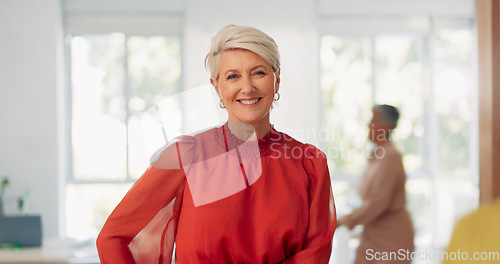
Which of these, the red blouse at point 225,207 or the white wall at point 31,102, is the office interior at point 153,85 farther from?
the red blouse at point 225,207

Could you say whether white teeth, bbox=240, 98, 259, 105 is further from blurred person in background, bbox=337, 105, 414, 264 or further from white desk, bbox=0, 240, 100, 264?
white desk, bbox=0, 240, 100, 264

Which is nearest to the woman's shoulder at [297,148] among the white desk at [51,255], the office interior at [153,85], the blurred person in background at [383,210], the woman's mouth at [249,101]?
the woman's mouth at [249,101]

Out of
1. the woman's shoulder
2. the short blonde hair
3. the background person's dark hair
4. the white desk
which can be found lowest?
the white desk

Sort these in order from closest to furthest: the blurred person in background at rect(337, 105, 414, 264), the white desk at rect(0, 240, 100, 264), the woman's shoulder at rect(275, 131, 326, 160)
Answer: the woman's shoulder at rect(275, 131, 326, 160), the blurred person in background at rect(337, 105, 414, 264), the white desk at rect(0, 240, 100, 264)

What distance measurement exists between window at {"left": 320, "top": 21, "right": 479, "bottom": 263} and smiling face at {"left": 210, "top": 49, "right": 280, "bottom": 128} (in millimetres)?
3453

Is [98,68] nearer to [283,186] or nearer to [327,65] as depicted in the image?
[327,65]

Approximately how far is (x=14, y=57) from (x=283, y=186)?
3.74 m

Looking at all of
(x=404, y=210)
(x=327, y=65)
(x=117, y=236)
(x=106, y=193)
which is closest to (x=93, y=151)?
(x=106, y=193)

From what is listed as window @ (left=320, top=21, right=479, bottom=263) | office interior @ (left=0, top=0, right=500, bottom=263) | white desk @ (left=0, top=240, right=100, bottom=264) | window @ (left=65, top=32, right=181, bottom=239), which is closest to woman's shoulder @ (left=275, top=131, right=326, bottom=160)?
white desk @ (left=0, top=240, right=100, bottom=264)

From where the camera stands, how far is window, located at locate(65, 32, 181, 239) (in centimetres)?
421

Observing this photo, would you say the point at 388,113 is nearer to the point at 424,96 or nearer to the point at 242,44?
the point at 242,44

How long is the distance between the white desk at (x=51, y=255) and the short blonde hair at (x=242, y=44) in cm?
176

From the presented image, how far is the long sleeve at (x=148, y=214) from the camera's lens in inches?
42.5

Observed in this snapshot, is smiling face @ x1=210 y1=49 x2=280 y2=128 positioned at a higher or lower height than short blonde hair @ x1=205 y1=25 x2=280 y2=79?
lower
